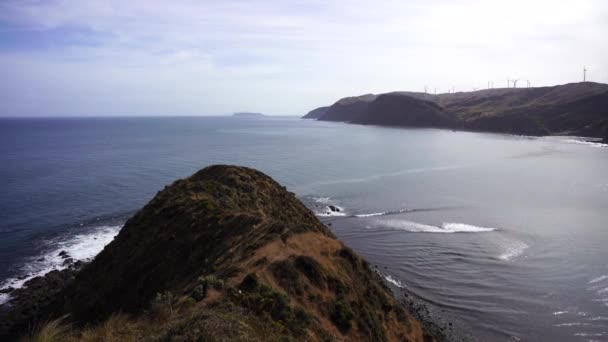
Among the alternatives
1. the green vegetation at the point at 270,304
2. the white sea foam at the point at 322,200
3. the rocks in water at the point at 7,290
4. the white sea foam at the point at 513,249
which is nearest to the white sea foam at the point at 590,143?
the white sea foam at the point at 513,249

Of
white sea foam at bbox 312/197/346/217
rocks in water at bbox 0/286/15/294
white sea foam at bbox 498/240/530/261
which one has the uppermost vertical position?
white sea foam at bbox 312/197/346/217

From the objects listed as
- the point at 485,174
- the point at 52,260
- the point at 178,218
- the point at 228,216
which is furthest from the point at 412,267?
the point at 485,174

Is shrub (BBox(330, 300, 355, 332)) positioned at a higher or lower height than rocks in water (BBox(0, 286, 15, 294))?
higher

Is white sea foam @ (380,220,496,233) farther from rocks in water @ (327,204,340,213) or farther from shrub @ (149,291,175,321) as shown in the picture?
shrub @ (149,291,175,321)

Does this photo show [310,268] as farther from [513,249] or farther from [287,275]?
[513,249]

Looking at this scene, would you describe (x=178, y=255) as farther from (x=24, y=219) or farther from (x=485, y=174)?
(x=485, y=174)

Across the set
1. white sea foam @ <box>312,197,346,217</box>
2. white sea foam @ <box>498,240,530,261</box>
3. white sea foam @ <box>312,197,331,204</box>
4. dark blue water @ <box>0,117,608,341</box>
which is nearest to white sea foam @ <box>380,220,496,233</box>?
Result: dark blue water @ <box>0,117,608,341</box>

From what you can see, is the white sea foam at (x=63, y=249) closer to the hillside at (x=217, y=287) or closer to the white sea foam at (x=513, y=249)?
the hillside at (x=217, y=287)

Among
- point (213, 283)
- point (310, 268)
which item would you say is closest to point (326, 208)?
point (310, 268)
